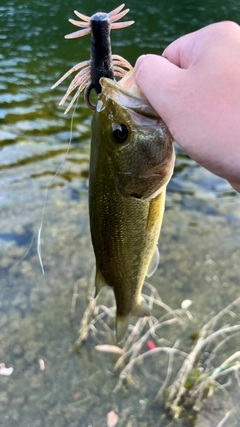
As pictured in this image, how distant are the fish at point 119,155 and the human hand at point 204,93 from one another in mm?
106

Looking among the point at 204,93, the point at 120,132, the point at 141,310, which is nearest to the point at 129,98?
the point at 120,132

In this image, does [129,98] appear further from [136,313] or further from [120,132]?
[136,313]

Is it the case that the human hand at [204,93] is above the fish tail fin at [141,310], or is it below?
above

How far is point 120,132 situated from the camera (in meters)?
1.45

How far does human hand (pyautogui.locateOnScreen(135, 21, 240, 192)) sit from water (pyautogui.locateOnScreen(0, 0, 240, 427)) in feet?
4.97

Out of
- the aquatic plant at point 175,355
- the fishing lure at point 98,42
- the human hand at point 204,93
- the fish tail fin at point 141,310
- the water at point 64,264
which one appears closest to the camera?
the human hand at point 204,93

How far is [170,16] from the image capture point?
12.1 meters

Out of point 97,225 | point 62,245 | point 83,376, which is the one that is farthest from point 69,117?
point 97,225

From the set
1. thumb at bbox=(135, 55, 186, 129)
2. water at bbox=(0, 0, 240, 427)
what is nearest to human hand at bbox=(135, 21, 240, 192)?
thumb at bbox=(135, 55, 186, 129)

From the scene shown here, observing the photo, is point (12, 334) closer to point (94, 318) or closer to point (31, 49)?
point (94, 318)

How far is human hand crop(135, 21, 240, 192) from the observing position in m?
1.22

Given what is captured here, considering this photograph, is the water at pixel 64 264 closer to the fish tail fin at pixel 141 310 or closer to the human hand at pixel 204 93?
the fish tail fin at pixel 141 310

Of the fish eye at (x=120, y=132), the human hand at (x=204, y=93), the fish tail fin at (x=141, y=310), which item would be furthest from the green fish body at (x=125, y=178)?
the fish tail fin at (x=141, y=310)

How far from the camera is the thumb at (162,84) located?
1.28 meters
